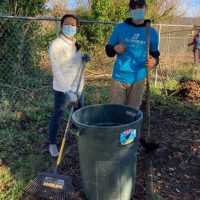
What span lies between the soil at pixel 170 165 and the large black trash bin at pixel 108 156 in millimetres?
435

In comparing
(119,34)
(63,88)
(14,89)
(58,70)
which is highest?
(119,34)

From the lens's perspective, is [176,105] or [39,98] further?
[176,105]

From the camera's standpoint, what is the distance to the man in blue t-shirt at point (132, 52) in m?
3.34

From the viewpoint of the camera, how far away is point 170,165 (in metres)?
3.75

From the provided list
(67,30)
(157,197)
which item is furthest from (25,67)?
(157,197)

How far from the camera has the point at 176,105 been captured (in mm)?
6391

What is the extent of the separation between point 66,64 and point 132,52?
2.67 feet

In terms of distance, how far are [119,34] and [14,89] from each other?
135 inches

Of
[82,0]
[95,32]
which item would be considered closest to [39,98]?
[95,32]

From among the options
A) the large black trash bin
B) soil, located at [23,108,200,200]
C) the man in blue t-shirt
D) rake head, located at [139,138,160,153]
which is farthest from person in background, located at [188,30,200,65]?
the large black trash bin

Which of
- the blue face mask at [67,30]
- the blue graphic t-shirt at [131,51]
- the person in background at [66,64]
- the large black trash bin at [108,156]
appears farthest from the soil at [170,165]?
the blue face mask at [67,30]

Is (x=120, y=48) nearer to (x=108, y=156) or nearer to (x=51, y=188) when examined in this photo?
(x=108, y=156)

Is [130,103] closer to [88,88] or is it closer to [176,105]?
[176,105]

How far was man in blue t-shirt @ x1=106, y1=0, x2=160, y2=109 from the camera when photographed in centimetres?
334
